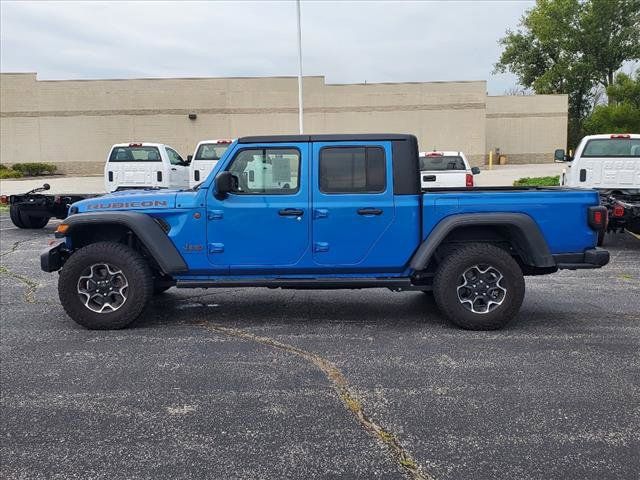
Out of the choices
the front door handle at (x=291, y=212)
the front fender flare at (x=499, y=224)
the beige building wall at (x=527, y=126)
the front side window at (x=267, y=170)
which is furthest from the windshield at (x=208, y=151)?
the beige building wall at (x=527, y=126)

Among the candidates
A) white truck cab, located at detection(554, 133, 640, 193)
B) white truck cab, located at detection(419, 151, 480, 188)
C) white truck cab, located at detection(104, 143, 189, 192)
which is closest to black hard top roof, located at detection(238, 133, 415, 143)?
white truck cab, located at detection(554, 133, 640, 193)

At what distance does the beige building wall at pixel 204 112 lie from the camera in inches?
1416

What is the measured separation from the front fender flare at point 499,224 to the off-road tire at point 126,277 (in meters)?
Answer: 2.63

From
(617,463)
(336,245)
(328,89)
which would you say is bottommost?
(617,463)

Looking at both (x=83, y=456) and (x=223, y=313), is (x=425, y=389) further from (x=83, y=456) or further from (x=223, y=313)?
(x=223, y=313)

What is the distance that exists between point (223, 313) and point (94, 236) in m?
1.56

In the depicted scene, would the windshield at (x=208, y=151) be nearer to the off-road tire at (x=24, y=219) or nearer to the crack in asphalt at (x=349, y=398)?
the off-road tire at (x=24, y=219)

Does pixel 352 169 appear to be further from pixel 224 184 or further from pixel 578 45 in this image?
pixel 578 45

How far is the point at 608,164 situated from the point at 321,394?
933 centimetres

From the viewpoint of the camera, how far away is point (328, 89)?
36000 millimetres

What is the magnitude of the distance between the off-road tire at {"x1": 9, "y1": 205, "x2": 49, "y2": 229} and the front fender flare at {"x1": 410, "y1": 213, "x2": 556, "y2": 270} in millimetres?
11050

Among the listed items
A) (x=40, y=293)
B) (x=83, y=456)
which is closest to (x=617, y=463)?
(x=83, y=456)

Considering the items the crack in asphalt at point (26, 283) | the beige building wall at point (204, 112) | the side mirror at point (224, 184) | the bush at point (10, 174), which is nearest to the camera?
the side mirror at point (224, 184)

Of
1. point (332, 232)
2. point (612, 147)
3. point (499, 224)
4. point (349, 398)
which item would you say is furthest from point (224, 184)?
point (612, 147)
